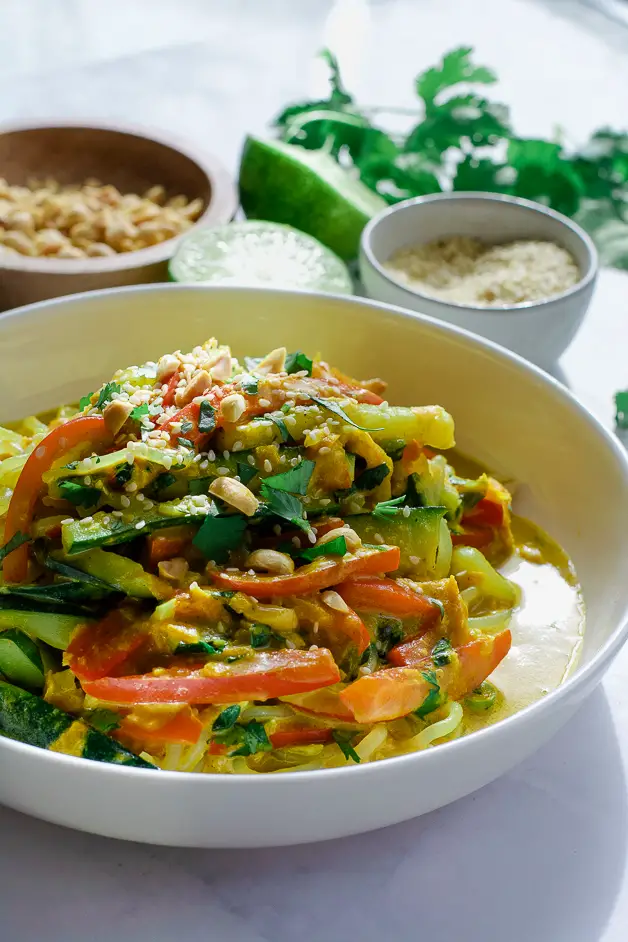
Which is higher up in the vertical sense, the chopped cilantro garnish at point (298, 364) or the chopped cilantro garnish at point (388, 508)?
the chopped cilantro garnish at point (298, 364)

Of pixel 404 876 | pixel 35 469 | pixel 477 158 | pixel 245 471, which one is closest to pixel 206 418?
pixel 245 471

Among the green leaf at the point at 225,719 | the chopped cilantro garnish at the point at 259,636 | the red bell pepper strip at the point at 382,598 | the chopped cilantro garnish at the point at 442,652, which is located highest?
the red bell pepper strip at the point at 382,598

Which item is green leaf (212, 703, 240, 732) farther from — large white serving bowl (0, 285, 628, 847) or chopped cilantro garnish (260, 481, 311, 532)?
chopped cilantro garnish (260, 481, 311, 532)

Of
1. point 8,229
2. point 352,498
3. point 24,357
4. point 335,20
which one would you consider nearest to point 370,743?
point 352,498

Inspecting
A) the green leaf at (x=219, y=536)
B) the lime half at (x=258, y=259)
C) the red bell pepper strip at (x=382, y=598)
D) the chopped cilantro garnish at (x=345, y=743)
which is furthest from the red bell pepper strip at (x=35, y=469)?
the lime half at (x=258, y=259)

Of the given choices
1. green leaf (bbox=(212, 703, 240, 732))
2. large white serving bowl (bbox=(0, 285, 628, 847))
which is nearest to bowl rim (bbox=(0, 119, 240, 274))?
large white serving bowl (bbox=(0, 285, 628, 847))

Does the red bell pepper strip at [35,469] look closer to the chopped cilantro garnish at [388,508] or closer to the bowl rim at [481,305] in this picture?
the chopped cilantro garnish at [388,508]

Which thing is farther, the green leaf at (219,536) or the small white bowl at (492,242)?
the small white bowl at (492,242)

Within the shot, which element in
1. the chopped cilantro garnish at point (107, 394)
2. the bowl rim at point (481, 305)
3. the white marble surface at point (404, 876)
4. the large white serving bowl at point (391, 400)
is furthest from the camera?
the bowl rim at point (481, 305)
